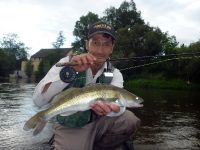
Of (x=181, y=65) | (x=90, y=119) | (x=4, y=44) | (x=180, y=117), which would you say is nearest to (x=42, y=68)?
(x=4, y=44)

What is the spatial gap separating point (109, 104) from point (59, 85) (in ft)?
2.66

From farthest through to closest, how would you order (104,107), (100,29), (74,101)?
1. (100,29)
2. (104,107)
3. (74,101)

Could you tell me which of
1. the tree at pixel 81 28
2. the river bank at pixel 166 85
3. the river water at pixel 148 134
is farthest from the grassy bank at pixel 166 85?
the tree at pixel 81 28

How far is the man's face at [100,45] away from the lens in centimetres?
530

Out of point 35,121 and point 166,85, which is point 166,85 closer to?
point 166,85

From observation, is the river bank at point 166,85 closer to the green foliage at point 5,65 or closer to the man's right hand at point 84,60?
the man's right hand at point 84,60

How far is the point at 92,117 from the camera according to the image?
17.5 ft

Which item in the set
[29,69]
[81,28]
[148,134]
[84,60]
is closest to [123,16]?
[81,28]

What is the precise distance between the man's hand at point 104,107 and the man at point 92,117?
402 mm

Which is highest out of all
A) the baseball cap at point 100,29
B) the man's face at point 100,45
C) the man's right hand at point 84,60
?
the baseball cap at point 100,29

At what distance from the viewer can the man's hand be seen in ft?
14.5

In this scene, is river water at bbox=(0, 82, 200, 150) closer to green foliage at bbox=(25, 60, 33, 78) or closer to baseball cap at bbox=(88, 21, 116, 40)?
baseball cap at bbox=(88, 21, 116, 40)

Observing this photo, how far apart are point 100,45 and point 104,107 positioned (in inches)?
46.7

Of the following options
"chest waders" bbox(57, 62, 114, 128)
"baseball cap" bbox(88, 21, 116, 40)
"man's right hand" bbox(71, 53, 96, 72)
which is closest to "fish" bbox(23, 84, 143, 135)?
"man's right hand" bbox(71, 53, 96, 72)
